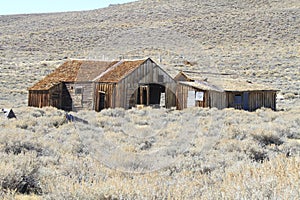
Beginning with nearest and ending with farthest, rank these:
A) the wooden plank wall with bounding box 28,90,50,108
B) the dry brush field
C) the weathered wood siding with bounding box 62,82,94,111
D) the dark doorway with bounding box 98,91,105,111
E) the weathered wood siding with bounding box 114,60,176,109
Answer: the dry brush field
the weathered wood siding with bounding box 114,60,176,109
the dark doorway with bounding box 98,91,105,111
the weathered wood siding with bounding box 62,82,94,111
the wooden plank wall with bounding box 28,90,50,108

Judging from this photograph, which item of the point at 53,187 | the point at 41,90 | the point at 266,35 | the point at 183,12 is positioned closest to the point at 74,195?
the point at 53,187

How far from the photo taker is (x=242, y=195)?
444cm

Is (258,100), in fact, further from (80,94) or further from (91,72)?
Result: (80,94)

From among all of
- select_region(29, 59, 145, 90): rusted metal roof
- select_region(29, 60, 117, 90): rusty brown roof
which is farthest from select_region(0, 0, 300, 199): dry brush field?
select_region(29, 60, 117, 90): rusty brown roof

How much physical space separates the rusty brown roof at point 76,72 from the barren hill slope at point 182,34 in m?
5.56

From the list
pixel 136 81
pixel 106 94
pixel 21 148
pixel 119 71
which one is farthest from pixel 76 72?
pixel 21 148

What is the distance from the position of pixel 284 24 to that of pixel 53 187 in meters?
62.0

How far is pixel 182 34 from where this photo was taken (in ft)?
93.7

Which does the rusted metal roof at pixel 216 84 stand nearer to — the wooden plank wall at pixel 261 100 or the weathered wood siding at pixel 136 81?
the wooden plank wall at pixel 261 100

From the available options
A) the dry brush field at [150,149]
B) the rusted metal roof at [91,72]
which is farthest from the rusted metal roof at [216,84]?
the rusted metal roof at [91,72]

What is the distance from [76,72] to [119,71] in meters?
2.91

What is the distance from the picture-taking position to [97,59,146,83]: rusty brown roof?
20.6 meters

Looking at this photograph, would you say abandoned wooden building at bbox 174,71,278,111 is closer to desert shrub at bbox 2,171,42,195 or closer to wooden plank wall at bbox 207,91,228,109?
wooden plank wall at bbox 207,91,228,109

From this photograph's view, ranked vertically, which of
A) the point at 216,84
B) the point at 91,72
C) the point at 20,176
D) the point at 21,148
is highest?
the point at 91,72
